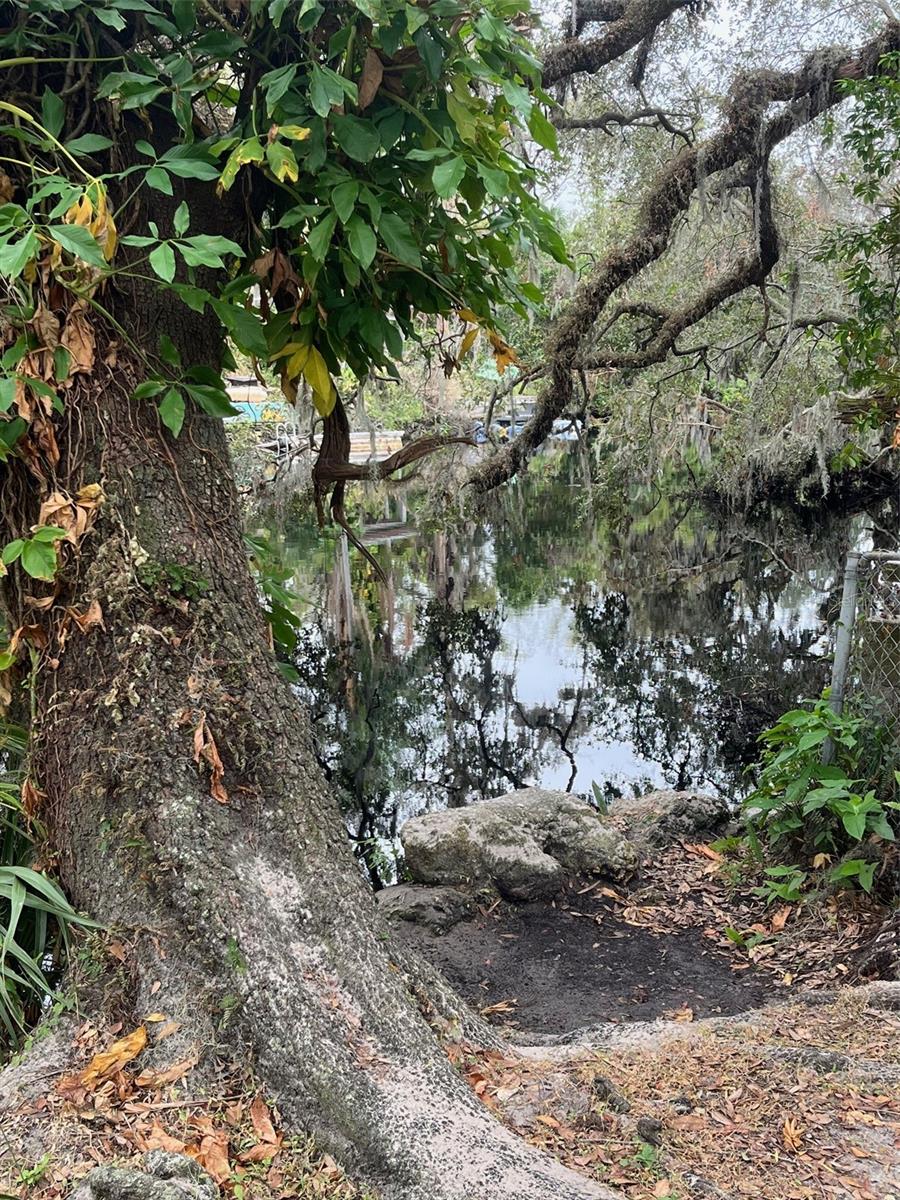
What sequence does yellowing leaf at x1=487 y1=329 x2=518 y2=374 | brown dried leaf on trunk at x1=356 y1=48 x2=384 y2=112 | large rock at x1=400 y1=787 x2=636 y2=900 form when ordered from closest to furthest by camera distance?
1. brown dried leaf on trunk at x1=356 y1=48 x2=384 y2=112
2. yellowing leaf at x1=487 y1=329 x2=518 y2=374
3. large rock at x1=400 y1=787 x2=636 y2=900

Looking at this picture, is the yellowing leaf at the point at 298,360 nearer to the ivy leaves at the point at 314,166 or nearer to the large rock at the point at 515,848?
the ivy leaves at the point at 314,166

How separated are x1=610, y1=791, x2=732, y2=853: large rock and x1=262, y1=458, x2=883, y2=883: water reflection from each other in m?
1.86

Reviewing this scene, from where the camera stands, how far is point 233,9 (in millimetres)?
2285

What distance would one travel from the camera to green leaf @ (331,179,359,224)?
2.23 metres

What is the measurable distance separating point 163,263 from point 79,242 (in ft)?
0.58

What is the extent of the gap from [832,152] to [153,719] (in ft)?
30.2

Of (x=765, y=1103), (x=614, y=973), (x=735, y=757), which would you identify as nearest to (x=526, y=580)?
(x=735, y=757)

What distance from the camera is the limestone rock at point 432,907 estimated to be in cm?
568

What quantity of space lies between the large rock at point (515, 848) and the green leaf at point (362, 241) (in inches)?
179

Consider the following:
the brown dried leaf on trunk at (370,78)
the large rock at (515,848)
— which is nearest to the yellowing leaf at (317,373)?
the brown dried leaf on trunk at (370,78)

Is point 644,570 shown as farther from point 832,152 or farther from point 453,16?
point 453,16

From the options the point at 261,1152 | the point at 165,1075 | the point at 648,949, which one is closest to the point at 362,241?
the point at 165,1075

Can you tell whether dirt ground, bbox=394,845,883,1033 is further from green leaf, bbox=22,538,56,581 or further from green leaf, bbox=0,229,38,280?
green leaf, bbox=0,229,38,280

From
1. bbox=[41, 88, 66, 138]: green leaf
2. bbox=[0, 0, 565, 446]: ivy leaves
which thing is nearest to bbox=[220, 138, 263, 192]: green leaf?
bbox=[0, 0, 565, 446]: ivy leaves
